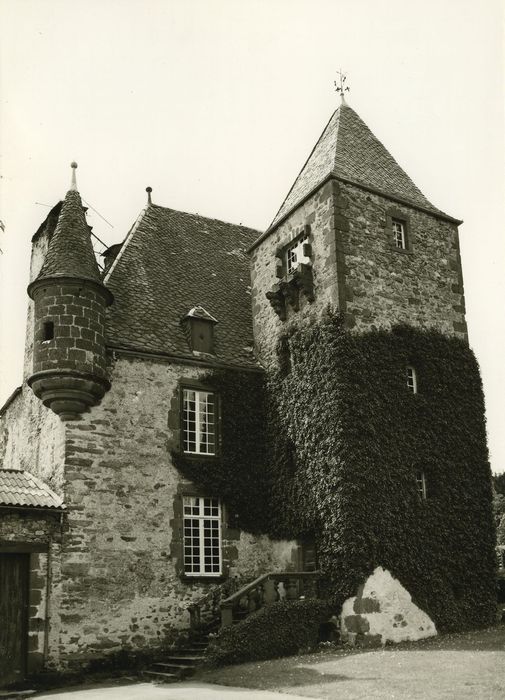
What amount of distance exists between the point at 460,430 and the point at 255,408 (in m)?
5.23

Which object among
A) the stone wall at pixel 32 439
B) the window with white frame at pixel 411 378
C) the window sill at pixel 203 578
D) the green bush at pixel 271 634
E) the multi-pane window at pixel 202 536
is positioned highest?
the window with white frame at pixel 411 378

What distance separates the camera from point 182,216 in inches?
1005

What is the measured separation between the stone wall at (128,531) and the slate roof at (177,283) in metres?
1.18

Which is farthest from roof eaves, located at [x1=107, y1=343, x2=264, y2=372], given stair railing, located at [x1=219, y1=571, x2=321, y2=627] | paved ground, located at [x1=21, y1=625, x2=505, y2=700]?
paved ground, located at [x1=21, y1=625, x2=505, y2=700]

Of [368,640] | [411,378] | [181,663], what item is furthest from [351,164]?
[181,663]

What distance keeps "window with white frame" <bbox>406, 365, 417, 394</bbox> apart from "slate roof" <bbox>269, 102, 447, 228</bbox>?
4.60 meters

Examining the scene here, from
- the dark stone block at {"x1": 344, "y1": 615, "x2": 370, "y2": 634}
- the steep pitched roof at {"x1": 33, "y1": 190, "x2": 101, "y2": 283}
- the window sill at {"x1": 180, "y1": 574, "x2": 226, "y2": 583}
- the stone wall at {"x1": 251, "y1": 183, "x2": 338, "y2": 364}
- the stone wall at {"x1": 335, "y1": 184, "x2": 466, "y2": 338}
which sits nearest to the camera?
the dark stone block at {"x1": 344, "y1": 615, "x2": 370, "y2": 634}

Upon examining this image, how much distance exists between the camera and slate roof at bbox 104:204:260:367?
2022 cm

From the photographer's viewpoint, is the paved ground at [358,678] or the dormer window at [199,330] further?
the dormer window at [199,330]

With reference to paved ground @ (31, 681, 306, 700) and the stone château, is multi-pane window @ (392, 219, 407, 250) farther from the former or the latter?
paved ground @ (31, 681, 306, 700)

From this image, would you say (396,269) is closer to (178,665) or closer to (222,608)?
(222,608)

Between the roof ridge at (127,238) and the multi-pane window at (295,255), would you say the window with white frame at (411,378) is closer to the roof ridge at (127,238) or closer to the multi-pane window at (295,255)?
the multi-pane window at (295,255)

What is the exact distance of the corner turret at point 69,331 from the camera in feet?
58.5

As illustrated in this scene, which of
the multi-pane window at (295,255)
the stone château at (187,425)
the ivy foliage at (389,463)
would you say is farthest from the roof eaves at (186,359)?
the multi-pane window at (295,255)
